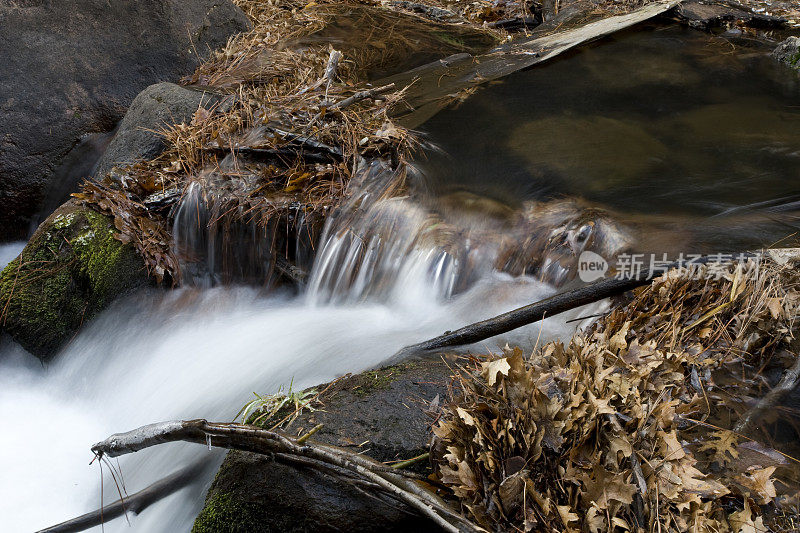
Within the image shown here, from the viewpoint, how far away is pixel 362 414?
3.14m

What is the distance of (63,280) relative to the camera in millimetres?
5180

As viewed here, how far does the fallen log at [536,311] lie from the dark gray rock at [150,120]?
3.64 m

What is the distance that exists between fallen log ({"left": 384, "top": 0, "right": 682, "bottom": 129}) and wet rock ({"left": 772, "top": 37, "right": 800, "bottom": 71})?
1.62m

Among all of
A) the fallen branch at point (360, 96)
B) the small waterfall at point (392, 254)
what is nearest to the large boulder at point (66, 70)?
the fallen branch at point (360, 96)

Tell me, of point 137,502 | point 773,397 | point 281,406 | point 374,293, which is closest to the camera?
point 773,397

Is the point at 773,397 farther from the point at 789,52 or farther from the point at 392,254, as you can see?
the point at 789,52

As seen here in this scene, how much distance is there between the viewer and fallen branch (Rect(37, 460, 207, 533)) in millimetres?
3539

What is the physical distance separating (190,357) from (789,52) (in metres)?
7.24

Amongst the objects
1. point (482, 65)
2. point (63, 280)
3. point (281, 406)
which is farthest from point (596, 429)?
point (482, 65)

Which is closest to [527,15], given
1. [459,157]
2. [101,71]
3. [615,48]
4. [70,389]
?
[615,48]

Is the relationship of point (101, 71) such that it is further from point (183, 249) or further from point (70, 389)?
point (70, 389)

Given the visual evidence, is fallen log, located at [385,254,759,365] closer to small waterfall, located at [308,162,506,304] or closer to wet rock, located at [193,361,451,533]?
wet rock, located at [193,361,451,533]

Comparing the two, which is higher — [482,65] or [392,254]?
[482,65]

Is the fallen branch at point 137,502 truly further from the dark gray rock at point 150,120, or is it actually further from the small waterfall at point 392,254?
the dark gray rock at point 150,120
